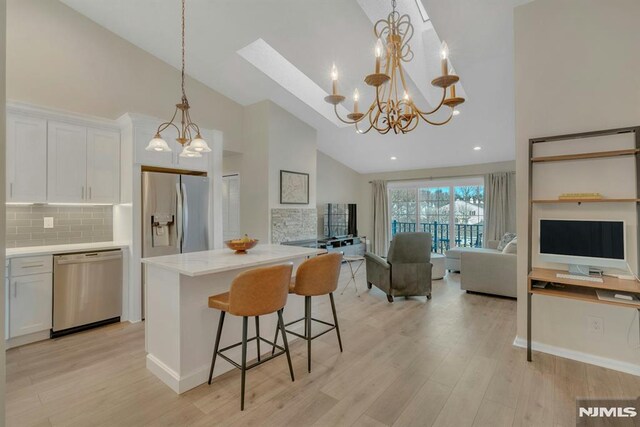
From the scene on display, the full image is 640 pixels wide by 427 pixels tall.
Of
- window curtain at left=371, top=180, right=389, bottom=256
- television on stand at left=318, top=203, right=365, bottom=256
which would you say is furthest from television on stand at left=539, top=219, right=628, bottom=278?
window curtain at left=371, top=180, right=389, bottom=256

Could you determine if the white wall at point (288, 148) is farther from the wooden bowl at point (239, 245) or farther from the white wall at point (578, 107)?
the white wall at point (578, 107)

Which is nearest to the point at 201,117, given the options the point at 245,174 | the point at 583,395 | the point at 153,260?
the point at 245,174

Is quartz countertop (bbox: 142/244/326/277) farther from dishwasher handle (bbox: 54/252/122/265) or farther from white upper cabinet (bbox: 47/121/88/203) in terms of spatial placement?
white upper cabinet (bbox: 47/121/88/203)

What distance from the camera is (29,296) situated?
2875 mm

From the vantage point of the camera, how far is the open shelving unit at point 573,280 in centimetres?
221

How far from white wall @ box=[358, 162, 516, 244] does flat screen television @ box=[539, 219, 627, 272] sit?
428 cm

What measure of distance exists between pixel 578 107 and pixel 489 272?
2490 mm

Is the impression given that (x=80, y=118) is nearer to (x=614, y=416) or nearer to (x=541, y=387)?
(x=541, y=387)

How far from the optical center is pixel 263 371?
7.80 feet

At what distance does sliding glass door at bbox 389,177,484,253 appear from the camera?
22.6 feet

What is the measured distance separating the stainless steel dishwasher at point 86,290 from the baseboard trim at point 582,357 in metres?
4.21

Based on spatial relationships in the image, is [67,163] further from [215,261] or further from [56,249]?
[215,261]

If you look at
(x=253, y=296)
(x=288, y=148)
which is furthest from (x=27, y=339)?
(x=288, y=148)

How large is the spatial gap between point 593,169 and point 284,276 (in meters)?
2.68
